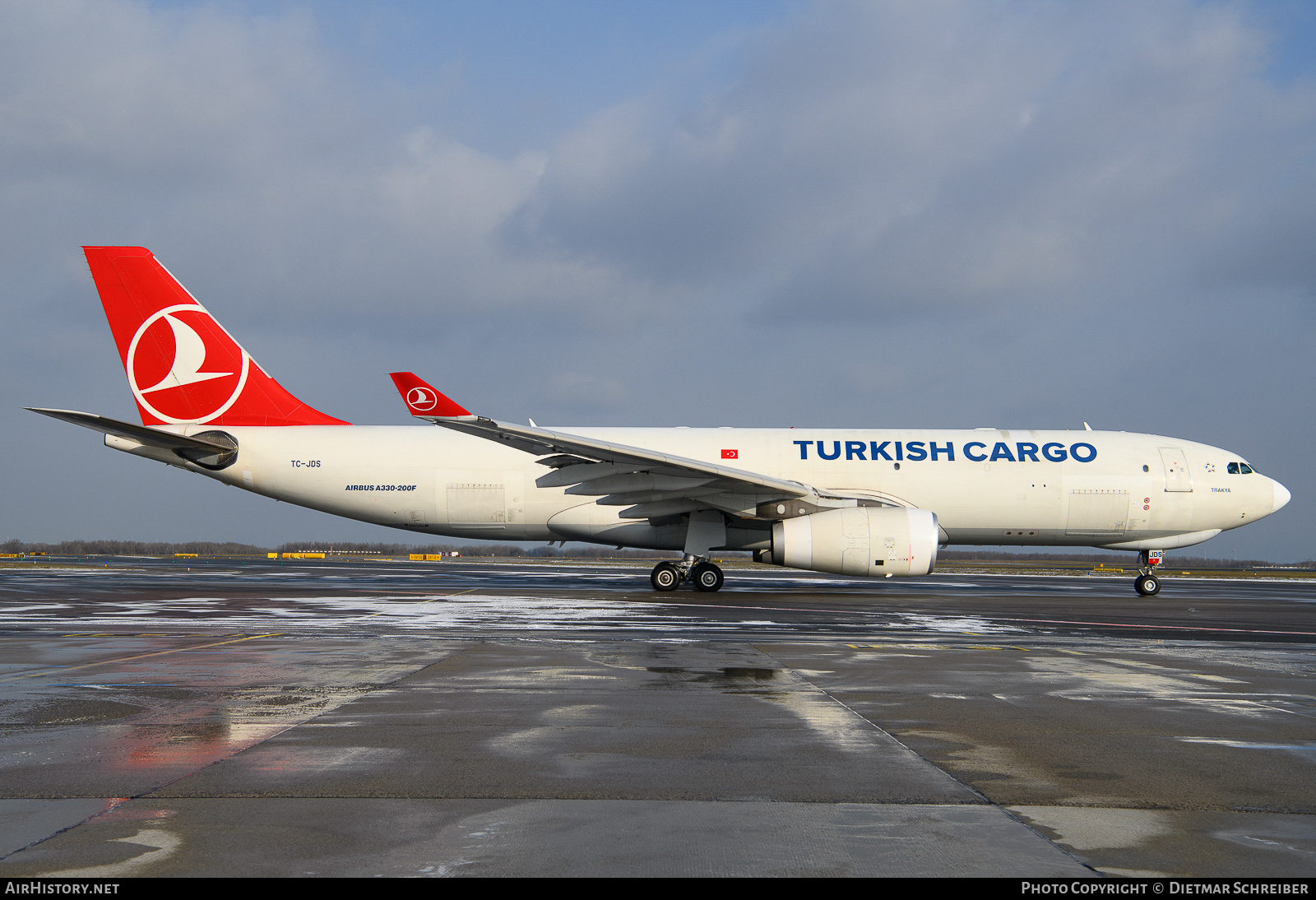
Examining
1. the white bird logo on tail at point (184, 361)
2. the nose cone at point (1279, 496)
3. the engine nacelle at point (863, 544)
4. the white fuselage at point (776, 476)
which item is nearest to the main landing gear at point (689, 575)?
the white fuselage at point (776, 476)

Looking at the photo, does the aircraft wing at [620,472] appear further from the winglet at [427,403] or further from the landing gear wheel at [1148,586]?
the landing gear wheel at [1148,586]

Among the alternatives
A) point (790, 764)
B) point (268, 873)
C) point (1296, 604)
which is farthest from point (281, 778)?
point (1296, 604)

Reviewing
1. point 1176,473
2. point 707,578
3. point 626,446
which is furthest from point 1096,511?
point 626,446

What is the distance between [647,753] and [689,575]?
51.2ft

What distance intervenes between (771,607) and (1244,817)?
12566 mm

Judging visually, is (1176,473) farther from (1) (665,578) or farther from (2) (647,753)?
(2) (647,753)

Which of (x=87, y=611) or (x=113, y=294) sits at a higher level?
(x=113, y=294)

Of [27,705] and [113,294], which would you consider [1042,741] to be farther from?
[113,294]

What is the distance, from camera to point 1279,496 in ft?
74.6

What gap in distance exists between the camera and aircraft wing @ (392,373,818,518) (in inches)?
688

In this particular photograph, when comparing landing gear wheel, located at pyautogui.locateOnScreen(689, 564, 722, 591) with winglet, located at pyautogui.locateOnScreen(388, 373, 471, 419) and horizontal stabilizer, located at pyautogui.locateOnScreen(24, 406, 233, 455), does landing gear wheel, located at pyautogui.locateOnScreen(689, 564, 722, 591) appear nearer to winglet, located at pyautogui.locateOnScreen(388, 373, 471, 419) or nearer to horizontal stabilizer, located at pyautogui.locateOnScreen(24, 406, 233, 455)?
winglet, located at pyautogui.locateOnScreen(388, 373, 471, 419)

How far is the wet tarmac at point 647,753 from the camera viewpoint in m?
3.49

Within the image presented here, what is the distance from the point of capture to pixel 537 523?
2144 cm

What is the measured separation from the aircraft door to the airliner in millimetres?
39
